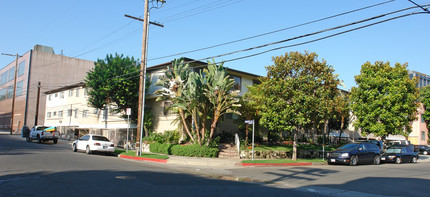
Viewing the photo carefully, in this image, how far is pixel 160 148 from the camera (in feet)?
77.0

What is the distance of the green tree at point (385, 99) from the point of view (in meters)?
25.9

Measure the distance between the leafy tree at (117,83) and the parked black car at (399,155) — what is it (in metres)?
19.0

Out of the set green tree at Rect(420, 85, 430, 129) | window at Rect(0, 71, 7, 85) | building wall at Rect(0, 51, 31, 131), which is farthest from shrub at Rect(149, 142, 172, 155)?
window at Rect(0, 71, 7, 85)

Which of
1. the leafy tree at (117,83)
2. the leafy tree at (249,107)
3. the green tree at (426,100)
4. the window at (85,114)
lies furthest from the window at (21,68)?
the green tree at (426,100)

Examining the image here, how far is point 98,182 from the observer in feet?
30.7

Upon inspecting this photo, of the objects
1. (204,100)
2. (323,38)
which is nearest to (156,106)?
(204,100)

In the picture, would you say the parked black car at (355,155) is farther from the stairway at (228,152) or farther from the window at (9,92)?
the window at (9,92)

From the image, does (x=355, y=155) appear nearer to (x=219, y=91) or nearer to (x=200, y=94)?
(x=219, y=91)

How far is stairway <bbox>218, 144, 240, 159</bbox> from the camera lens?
70.6ft

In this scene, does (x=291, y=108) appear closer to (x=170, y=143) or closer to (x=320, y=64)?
(x=320, y=64)

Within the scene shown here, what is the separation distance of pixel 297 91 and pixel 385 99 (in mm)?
10683

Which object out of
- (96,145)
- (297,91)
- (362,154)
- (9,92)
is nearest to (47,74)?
(9,92)

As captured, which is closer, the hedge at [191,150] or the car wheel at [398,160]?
the hedge at [191,150]

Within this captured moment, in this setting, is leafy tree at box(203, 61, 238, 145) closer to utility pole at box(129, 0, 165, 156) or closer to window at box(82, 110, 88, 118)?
utility pole at box(129, 0, 165, 156)
